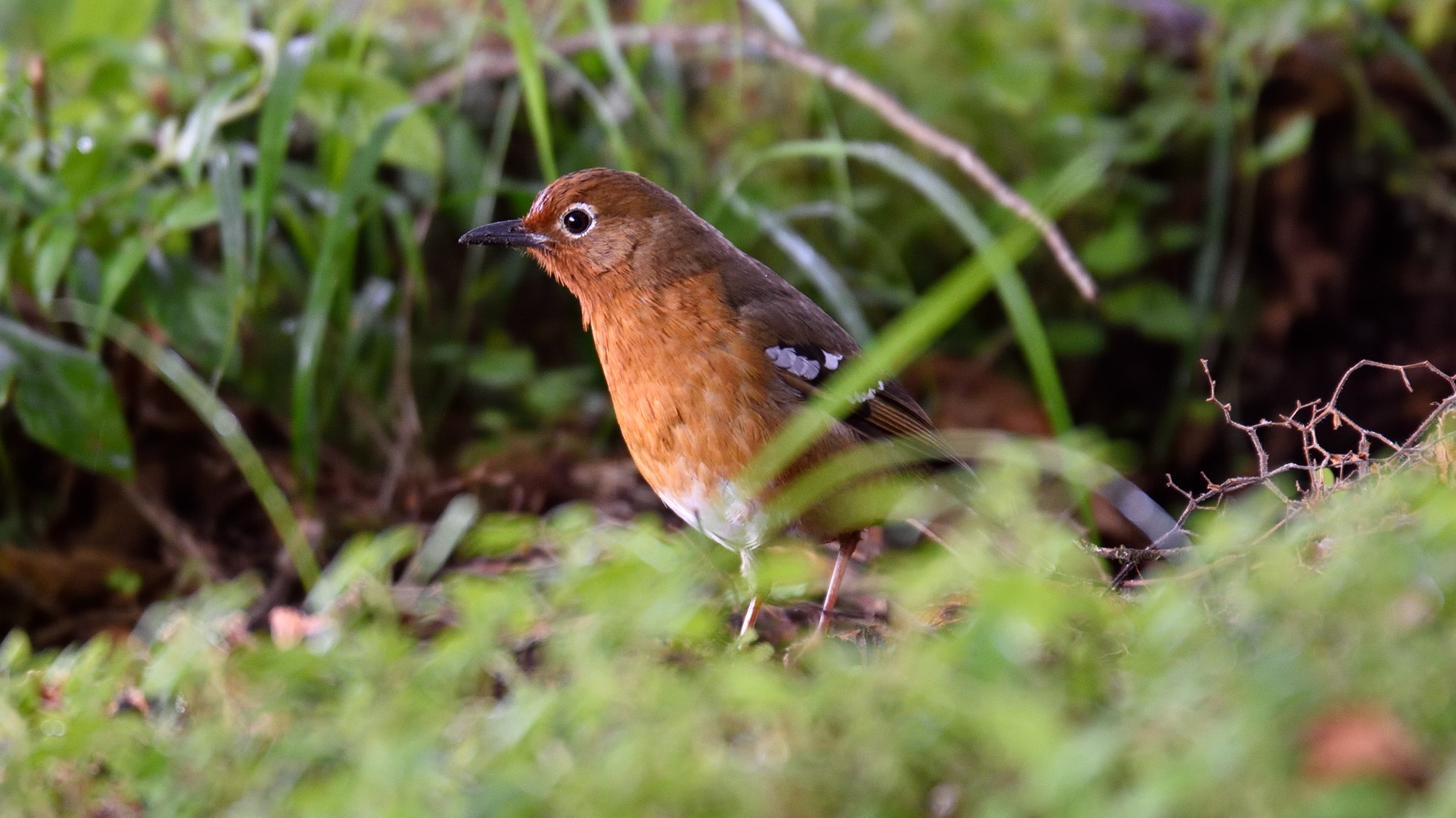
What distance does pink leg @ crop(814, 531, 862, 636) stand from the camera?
2.85m

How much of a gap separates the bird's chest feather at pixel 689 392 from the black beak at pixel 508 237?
1.28 ft

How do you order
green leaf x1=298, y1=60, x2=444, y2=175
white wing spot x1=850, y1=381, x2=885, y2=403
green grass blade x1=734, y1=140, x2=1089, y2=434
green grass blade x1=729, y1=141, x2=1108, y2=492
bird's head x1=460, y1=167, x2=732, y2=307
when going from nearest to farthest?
green grass blade x1=729, y1=141, x2=1108, y2=492 < green grass blade x1=734, y1=140, x2=1089, y2=434 < white wing spot x1=850, y1=381, x2=885, y2=403 < bird's head x1=460, y1=167, x2=732, y2=307 < green leaf x1=298, y1=60, x2=444, y2=175

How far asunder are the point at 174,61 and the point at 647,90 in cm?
179

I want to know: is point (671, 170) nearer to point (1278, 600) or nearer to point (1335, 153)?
point (1335, 153)

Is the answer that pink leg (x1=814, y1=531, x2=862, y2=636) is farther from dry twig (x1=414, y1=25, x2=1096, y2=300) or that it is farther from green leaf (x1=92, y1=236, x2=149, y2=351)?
green leaf (x1=92, y1=236, x2=149, y2=351)

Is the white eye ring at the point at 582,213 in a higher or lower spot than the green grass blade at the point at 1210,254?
higher

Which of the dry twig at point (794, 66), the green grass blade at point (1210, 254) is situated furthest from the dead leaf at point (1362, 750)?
the green grass blade at point (1210, 254)

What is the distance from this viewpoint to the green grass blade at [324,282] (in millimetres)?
3625

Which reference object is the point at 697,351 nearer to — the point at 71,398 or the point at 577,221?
the point at 577,221

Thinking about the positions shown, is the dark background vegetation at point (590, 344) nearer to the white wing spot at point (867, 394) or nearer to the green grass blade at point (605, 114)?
the green grass blade at point (605, 114)

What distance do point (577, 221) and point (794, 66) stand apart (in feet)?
4.64

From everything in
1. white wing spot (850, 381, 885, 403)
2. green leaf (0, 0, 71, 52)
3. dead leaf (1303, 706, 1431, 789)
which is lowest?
white wing spot (850, 381, 885, 403)

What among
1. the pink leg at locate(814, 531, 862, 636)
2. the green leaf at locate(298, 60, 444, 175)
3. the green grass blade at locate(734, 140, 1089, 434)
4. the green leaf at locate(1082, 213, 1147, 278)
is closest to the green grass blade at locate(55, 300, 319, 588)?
the green leaf at locate(298, 60, 444, 175)

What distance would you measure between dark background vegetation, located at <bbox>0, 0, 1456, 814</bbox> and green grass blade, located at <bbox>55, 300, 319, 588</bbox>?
0.03 m
